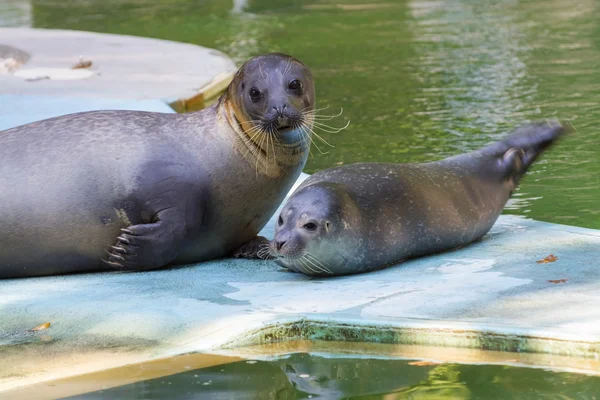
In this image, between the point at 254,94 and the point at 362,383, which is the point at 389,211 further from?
the point at 362,383

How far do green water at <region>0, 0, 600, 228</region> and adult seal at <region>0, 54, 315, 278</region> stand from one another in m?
1.83

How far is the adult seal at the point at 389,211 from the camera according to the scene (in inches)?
219

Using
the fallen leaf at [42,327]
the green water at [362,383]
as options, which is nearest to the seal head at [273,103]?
the fallen leaf at [42,327]

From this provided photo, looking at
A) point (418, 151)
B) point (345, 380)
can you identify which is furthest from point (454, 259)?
point (418, 151)

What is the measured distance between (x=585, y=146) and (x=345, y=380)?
5.00 metres

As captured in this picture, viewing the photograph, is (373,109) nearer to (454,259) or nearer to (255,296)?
(454,259)

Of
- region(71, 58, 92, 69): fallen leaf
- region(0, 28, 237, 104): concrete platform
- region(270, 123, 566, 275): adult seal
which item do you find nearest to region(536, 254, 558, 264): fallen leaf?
region(270, 123, 566, 275): adult seal

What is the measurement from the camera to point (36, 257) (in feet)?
18.8

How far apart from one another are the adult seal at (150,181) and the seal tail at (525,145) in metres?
1.34

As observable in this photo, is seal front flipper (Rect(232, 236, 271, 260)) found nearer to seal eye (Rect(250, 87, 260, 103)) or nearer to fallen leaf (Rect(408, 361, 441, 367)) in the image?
seal eye (Rect(250, 87, 260, 103))

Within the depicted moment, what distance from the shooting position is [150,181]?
224 inches

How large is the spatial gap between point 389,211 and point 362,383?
183 centimetres

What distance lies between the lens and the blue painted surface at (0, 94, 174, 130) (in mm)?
9211

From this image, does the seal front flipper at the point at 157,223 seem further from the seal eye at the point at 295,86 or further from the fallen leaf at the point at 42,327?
the fallen leaf at the point at 42,327
